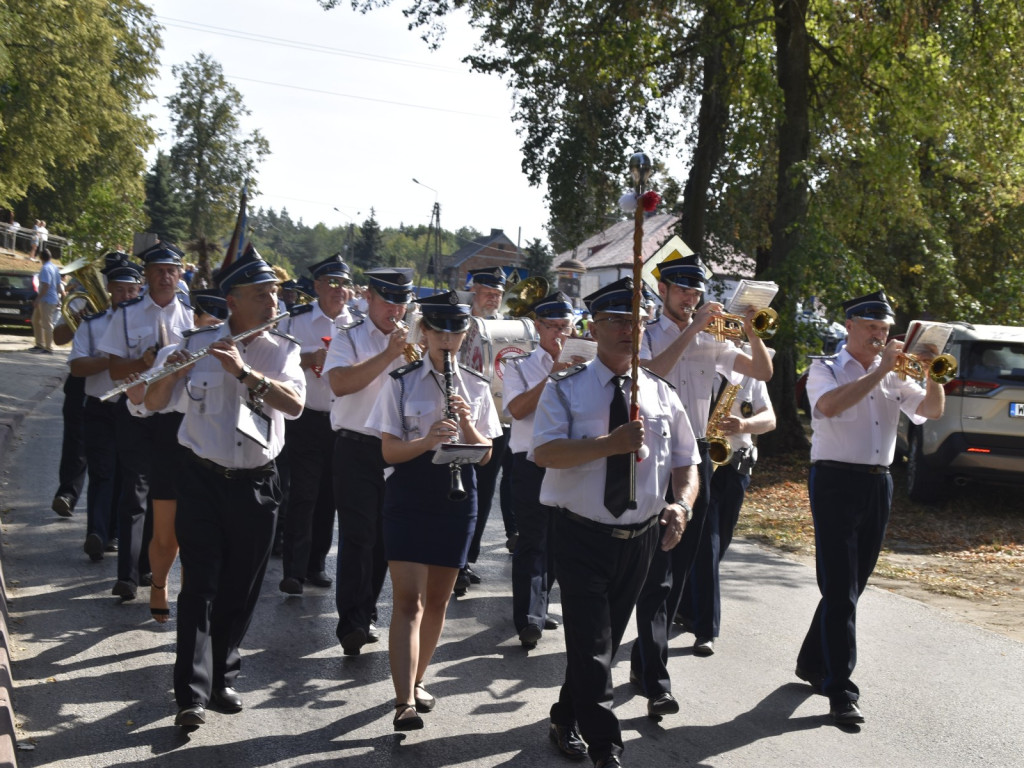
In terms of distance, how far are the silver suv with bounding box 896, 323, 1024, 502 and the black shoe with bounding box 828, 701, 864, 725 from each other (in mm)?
7332

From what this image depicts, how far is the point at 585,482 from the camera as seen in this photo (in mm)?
5086

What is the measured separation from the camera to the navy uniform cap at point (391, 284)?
702 cm

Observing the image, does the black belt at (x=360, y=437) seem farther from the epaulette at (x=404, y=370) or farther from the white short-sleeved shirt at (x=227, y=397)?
the epaulette at (x=404, y=370)

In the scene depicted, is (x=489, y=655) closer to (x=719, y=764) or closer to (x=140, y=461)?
(x=719, y=764)

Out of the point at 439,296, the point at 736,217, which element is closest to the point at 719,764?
the point at 439,296

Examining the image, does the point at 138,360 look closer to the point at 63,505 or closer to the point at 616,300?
the point at 63,505

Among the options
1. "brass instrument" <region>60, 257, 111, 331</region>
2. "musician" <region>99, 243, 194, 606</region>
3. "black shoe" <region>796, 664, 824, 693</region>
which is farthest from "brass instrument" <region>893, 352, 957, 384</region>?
"brass instrument" <region>60, 257, 111, 331</region>

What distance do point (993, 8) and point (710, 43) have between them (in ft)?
14.1

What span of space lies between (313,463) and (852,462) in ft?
13.4

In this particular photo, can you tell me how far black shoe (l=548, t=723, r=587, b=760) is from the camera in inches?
216

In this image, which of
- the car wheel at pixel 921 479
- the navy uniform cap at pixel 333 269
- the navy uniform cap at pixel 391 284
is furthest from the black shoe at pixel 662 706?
the car wheel at pixel 921 479

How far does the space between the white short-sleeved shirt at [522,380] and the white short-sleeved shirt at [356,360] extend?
0.93 metres

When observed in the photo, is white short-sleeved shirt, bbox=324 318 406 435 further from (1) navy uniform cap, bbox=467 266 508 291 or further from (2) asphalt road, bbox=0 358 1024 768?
(1) navy uniform cap, bbox=467 266 508 291

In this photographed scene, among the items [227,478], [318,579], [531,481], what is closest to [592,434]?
[227,478]
